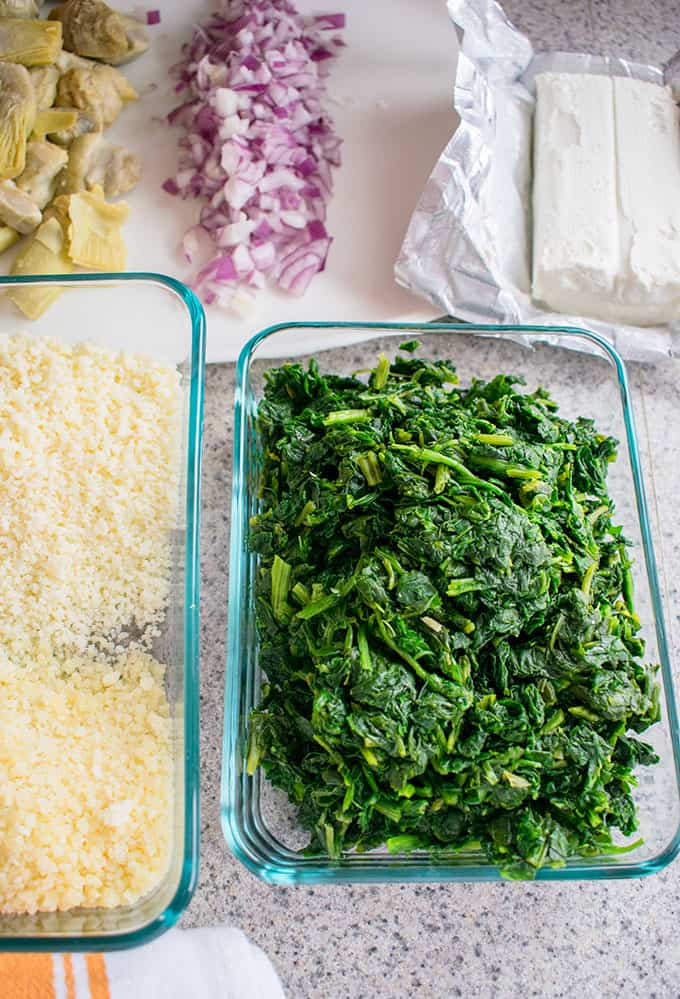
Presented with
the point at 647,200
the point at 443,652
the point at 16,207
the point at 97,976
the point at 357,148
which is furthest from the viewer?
the point at 357,148

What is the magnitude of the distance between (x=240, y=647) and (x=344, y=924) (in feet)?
1.85

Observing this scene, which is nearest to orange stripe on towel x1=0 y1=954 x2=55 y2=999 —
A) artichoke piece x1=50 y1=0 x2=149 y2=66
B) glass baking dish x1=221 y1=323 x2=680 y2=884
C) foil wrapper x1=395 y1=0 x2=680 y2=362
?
glass baking dish x1=221 y1=323 x2=680 y2=884

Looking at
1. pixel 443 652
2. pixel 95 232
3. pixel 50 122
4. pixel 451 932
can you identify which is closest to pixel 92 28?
pixel 50 122

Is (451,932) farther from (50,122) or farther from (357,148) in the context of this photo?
(50,122)

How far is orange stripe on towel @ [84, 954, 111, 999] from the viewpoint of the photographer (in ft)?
5.03

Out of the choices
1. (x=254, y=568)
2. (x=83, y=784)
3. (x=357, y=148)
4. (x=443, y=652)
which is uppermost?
(x=357, y=148)

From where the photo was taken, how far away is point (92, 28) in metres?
2.17

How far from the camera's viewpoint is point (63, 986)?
60.1 inches

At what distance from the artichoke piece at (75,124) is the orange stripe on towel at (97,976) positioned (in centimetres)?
170

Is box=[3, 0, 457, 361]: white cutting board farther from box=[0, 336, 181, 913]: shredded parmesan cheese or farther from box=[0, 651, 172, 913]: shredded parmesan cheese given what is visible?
box=[0, 651, 172, 913]: shredded parmesan cheese

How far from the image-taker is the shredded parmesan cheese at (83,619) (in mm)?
1438

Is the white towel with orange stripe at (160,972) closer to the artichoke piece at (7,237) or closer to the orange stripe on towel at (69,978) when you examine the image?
the orange stripe on towel at (69,978)

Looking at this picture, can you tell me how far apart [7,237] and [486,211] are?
1080 mm

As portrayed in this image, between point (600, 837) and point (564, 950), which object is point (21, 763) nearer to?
point (600, 837)
